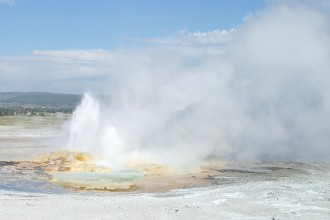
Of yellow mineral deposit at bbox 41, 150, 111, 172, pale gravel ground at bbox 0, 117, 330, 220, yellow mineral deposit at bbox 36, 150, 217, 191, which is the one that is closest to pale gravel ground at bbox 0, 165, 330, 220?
pale gravel ground at bbox 0, 117, 330, 220

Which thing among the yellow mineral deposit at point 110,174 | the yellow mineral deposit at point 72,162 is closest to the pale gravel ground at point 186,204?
the yellow mineral deposit at point 110,174

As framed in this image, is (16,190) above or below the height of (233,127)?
below

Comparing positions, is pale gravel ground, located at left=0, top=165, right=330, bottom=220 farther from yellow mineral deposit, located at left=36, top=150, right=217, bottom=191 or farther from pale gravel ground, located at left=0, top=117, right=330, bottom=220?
yellow mineral deposit, located at left=36, top=150, right=217, bottom=191

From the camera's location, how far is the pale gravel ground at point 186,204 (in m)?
13.4

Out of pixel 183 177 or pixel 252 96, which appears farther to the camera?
pixel 252 96

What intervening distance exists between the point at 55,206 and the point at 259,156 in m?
15.6

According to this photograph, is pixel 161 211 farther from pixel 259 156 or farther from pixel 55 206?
pixel 259 156

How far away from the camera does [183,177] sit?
20.4m

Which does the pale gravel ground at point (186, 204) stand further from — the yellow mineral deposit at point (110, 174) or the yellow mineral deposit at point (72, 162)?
the yellow mineral deposit at point (72, 162)

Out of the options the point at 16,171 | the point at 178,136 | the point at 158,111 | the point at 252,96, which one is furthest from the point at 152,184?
the point at 252,96

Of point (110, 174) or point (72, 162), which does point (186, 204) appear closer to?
point (110, 174)

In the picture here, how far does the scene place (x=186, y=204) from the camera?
48.5 ft

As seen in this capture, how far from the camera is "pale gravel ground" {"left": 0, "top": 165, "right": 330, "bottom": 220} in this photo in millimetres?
13427

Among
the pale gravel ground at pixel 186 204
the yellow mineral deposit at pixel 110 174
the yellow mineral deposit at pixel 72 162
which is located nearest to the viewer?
the pale gravel ground at pixel 186 204
